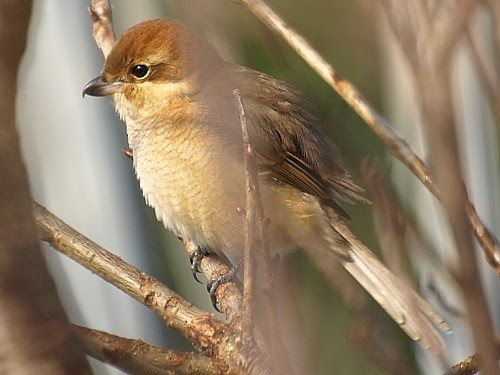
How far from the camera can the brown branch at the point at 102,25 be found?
3.54m

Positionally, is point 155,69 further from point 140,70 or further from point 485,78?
point 485,78

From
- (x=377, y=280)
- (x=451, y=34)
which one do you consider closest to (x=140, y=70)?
(x=377, y=280)

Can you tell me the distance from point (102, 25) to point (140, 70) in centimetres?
29

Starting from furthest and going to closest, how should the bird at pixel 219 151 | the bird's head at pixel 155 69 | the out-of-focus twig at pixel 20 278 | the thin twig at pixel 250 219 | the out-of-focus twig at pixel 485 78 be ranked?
1. the bird's head at pixel 155 69
2. the bird at pixel 219 151
3. the thin twig at pixel 250 219
4. the out-of-focus twig at pixel 485 78
5. the out-of-focus twig at pixel 20 278

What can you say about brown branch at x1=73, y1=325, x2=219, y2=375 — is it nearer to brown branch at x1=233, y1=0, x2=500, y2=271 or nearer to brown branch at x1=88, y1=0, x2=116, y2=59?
brown branch at x1=233, y1=0, x2=500, y2=271

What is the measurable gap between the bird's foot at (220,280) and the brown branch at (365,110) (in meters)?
1.12

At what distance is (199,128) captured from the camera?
3.37 metres

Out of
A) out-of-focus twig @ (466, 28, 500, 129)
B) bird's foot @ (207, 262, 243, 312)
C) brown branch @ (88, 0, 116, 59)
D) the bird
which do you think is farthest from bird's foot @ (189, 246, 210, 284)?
out-of-focus twig @ (466, 28, 500, 129)

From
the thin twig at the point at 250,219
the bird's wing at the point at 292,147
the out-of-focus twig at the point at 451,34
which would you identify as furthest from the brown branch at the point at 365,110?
the bird's wing at the point at 292,147

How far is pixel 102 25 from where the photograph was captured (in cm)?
364

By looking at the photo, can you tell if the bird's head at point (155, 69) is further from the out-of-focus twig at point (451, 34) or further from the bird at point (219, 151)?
the out-of-focus twig at point (451, 34)

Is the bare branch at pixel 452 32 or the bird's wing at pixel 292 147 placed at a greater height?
the bare branch at pixel 452 32

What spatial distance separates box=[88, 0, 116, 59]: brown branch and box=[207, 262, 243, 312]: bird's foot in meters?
1.09

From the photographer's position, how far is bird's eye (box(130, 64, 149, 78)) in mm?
3510
